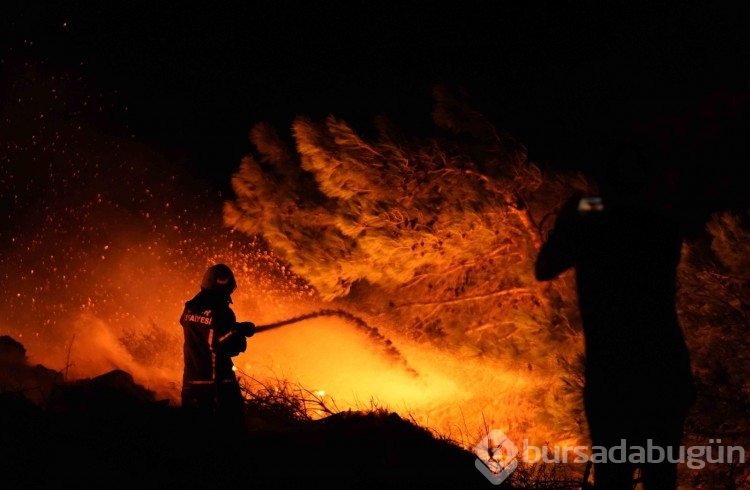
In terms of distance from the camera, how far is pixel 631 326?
9.27 feet

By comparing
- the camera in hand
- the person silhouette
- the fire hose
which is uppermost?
the fire hose

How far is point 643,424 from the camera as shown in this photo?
288 centimetres


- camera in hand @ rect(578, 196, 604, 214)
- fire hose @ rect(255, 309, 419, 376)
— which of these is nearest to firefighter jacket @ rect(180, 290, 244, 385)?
camera in hand @ rect(578, 196, 604, 214)

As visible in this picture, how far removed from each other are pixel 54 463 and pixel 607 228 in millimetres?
2669

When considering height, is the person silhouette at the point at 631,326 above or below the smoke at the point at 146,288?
below

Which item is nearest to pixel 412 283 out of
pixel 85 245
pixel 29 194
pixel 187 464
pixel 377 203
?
pixel 377 203

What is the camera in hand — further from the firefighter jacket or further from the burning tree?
the burning tree

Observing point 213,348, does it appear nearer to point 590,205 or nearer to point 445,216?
point 445,216

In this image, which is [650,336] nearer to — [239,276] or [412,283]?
[412,283]

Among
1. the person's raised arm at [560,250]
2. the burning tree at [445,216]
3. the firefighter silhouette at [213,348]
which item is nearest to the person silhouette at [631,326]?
the person's raised arm at [560,250]

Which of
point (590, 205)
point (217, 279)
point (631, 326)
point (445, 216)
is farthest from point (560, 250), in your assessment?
point (445, 216)

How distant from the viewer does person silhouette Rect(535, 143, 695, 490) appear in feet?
9.27

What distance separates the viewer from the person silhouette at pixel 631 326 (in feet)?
9.27

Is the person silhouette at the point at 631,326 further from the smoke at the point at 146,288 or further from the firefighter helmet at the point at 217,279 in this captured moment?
the smoke at the point at 146,288
